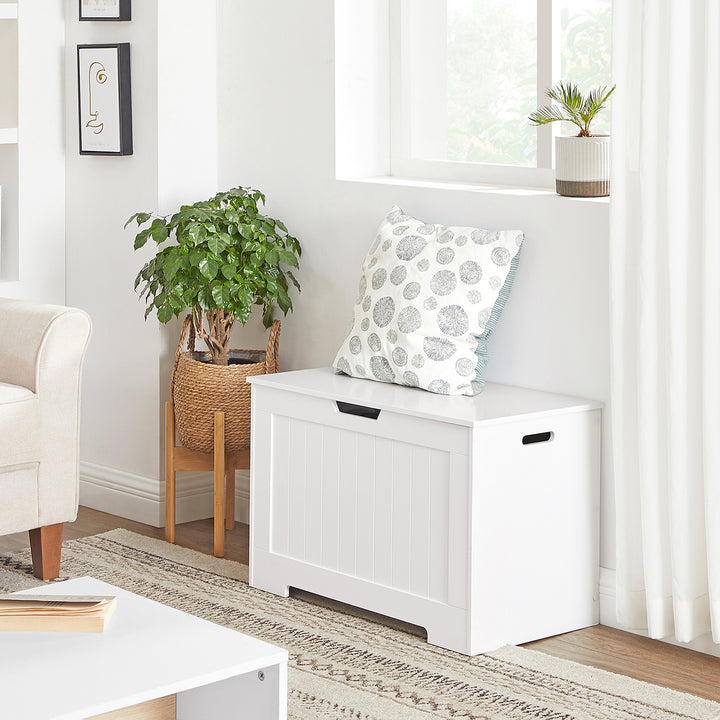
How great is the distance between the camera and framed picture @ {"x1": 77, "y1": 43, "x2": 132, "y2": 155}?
3705 mm

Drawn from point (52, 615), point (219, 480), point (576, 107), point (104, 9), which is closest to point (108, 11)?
point (104, 9)

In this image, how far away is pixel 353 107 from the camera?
3494 millimetres

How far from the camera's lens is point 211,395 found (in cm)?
343

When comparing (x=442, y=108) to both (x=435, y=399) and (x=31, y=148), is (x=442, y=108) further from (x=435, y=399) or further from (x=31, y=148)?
(x=31, y=148)

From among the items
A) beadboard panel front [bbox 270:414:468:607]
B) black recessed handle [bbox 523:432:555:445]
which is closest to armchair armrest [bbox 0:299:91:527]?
beadboard panel front [bbox 270:414:468:607]

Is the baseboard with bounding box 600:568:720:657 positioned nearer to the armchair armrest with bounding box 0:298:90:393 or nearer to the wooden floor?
the wooden floor

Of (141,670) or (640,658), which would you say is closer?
(141,670)

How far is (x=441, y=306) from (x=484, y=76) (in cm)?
77

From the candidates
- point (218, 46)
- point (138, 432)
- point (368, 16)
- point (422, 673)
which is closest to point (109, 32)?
point (218, 46)

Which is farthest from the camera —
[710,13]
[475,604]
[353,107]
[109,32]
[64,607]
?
[109,32]

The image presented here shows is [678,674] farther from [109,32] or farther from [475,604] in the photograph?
[109,32]

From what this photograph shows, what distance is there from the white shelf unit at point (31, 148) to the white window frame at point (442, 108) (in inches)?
43.2

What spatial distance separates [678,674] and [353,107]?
68.6 inches

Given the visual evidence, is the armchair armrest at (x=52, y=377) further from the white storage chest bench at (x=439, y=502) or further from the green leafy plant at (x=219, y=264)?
the white storage chest bench at (x=439, y=502)
